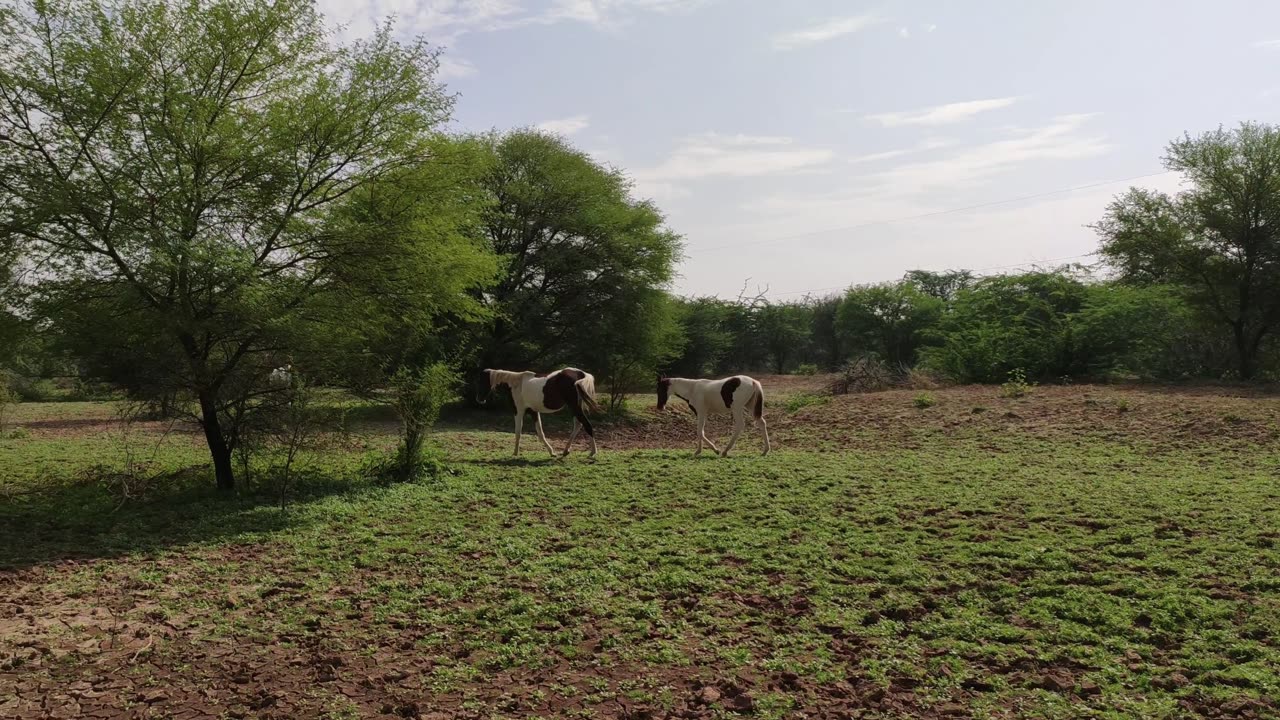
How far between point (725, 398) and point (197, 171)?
782 cm

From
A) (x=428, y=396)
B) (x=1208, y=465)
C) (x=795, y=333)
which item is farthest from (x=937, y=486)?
(x=795, y=333)

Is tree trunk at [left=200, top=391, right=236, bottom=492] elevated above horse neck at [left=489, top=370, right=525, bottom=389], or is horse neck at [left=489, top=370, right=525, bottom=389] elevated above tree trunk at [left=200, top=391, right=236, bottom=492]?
horse neck at [left=489, top=370, right=525, bottom=389]

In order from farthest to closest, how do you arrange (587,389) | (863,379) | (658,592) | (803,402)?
1. (863,379)
2. (803,402)
3. (587,389)
4. (658,592)

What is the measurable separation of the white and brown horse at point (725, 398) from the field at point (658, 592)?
1.38 m

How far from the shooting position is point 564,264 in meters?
20.7

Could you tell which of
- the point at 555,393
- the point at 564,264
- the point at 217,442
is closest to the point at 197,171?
the point at 217,442

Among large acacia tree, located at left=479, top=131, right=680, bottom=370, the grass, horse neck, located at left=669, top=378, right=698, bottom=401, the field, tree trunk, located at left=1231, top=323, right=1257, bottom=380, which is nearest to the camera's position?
the field

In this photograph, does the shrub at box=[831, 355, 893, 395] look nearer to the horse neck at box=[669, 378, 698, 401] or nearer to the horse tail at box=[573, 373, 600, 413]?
the horse neck at box=[669, 378, 698, 401]

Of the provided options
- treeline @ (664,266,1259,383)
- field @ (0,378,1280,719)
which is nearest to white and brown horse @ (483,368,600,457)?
field @ (0,378,1280,719)

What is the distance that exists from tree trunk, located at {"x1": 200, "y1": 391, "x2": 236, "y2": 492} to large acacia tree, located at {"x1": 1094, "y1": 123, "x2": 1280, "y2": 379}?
26936 millimetres

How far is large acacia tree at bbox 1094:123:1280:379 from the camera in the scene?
22.8 meters

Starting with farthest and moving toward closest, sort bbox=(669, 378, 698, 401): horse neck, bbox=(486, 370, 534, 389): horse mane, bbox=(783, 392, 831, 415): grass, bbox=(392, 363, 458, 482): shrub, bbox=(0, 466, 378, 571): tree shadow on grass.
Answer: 1. bbox=(783, 392, 831, 415): grass
2. bbox=(486, 370, 534, 389): horse mane
3. bbox=(669, 378, 698, 401): horse neck
4. bbox=(392, 363, 458, 482): shrub
5. bbox=(0, 466, 378, 571): tree shadow on grass

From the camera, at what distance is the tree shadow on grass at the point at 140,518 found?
6992 mm

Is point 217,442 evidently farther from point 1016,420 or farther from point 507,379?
point 1016,420
